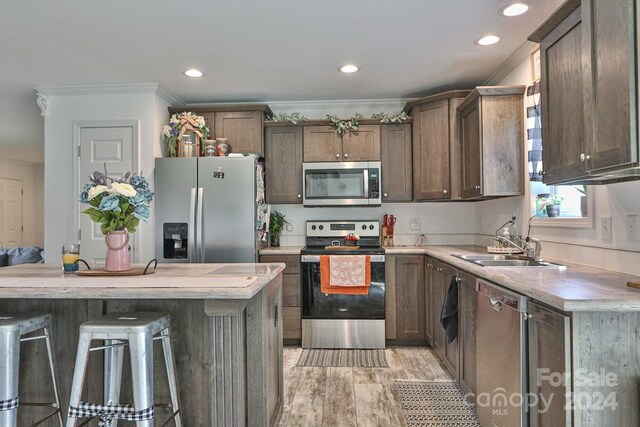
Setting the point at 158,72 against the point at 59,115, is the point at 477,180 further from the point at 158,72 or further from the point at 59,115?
the point at 59,115

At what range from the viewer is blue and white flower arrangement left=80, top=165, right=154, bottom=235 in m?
1.86

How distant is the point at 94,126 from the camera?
361 cm

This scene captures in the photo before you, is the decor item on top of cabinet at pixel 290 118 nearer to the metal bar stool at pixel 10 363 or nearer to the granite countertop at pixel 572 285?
the granite countertop at pixel 572 285

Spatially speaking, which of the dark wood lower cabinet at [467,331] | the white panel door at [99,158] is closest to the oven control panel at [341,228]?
the dark wood lower cabinet at [467,331]

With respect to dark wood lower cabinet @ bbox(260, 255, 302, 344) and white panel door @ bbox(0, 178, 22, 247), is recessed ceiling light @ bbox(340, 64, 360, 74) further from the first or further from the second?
white panel door @ bbox(0, 178, 22, 247)

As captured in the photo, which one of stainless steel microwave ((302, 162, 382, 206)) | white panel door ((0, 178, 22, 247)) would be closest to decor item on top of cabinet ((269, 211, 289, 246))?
stainless steel microwave ((302, 162, 382, 206))

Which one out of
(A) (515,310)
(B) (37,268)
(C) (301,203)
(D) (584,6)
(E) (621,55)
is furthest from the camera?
(C) (301,203)

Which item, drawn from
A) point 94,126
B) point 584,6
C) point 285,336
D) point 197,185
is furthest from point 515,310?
point 94,126

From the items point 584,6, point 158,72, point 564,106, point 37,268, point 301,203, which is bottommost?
point 37,268

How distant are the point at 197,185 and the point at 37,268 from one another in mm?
1468

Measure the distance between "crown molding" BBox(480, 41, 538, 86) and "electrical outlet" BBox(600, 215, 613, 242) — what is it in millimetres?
1305

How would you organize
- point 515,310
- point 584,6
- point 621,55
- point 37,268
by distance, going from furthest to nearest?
point 37,268, point 515,310, point 584,6, point 621,55

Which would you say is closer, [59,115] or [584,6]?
[584,6]

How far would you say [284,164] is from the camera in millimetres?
3910
